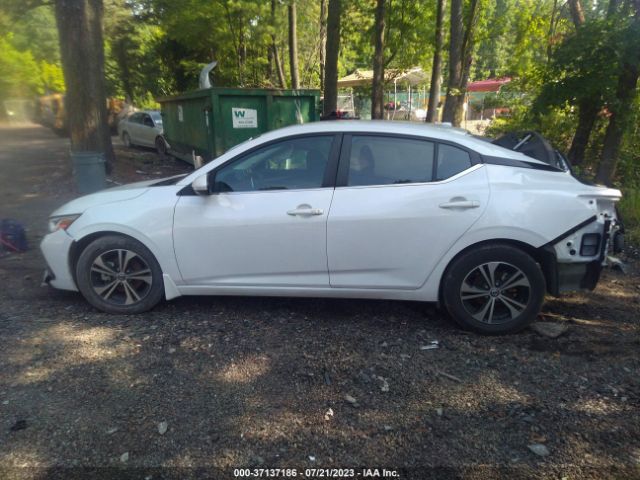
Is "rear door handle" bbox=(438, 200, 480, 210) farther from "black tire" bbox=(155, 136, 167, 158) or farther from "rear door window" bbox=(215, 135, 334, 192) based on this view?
"black tire" bbox=(155, 136, 167, 158)

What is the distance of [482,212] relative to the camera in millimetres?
3734

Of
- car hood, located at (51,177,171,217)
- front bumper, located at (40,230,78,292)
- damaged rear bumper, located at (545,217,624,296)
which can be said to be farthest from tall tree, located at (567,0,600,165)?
front bumper, located at (40,230,78,292)

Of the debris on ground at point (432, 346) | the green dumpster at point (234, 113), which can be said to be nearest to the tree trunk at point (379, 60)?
the green dumpster at point (234, 113)

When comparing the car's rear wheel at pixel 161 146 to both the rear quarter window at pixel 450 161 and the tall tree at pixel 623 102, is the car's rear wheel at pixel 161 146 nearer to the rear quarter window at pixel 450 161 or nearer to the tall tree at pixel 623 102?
the tall tree at pixel 623 102

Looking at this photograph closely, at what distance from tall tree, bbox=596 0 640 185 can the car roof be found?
4.09 meters

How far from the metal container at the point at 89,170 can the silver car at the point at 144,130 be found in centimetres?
718

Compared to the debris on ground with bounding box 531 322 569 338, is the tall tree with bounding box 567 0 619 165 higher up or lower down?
higher up

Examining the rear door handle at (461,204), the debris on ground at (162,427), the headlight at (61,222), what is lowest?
the debris on ground at (162,427)

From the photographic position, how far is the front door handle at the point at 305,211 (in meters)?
3.87

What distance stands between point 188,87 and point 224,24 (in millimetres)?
5467

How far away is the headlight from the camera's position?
429 centimetres

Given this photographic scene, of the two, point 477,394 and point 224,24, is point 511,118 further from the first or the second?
point 224,24

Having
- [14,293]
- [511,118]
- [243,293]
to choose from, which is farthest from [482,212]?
[511,118]

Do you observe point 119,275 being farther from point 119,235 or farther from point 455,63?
point 455,63
